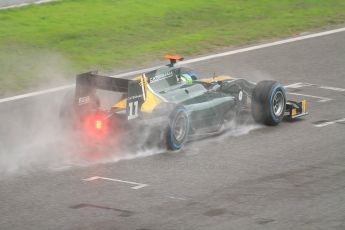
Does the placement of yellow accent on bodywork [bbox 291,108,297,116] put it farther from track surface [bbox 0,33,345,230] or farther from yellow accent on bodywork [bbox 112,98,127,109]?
yellow accent on bodywork [bbox 112,98,127,109]

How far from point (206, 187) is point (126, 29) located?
34.3 feet

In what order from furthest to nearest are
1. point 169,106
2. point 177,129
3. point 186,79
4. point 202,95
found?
point 186,79 → point 202,95 → point 177,129 → point 169,106

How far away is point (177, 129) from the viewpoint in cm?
1337

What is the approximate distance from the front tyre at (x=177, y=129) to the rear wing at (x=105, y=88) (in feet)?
1.68

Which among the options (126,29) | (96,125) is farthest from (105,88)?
(126,29)

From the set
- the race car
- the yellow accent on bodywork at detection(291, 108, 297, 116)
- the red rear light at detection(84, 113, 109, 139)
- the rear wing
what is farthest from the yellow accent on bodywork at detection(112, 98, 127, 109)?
the yellow accent on bodywork at detection(291, 108, 297, 116)

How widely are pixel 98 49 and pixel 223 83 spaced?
6.10m

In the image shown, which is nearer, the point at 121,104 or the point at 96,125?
the point at 96,125

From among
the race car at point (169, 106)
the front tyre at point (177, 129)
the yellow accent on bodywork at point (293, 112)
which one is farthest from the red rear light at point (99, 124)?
the yellow accent on bodywork at point (293, 112)

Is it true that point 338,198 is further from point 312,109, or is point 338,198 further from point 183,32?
point 183,32

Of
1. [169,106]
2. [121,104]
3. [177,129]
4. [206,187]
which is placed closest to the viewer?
[206,187]

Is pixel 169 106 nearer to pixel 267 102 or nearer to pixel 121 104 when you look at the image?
pixel 121 104

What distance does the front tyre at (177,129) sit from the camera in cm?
1309

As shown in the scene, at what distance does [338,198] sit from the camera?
11.5 metres
